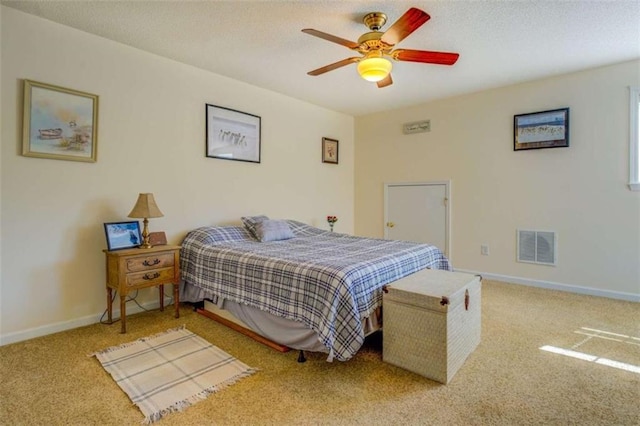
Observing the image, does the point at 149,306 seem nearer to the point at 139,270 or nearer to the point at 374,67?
the point at 139,270

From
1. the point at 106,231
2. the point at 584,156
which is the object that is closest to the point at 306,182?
the point at 106,231

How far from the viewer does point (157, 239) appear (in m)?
2.94

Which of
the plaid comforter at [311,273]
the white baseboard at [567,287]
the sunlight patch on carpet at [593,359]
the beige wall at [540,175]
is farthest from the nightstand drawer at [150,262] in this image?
the white baseboard at [567,287]

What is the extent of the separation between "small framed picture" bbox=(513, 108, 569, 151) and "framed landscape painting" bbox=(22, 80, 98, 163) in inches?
171

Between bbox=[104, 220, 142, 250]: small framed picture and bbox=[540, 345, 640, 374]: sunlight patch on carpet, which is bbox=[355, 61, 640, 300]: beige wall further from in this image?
bbox=[104, 220, 142, 250]: small framed picture

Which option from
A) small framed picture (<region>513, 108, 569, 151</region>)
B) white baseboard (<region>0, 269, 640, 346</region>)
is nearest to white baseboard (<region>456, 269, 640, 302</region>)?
white baseboard (<region>0, 269, 640, 346</region>)

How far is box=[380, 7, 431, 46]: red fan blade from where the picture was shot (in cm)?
184

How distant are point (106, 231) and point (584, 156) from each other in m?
4.66

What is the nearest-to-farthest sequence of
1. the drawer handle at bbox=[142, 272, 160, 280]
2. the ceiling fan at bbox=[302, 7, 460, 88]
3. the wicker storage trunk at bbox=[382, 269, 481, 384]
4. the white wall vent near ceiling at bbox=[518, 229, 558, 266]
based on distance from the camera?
the wicker storage trunk at bbox=[382, 269, 481, 384] → the ceiling fan at bbox=[302, 7, 460, 88] → the drawer handle at bbox=[142, 272, 160, 280] → the white wall vent near ceiling at bbox=[518, 229, 558, 266]

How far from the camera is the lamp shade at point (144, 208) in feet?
8.71

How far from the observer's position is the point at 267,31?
102 inches

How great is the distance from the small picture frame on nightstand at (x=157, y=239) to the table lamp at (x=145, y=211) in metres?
0.14

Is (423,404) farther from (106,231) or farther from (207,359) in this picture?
(106,231)

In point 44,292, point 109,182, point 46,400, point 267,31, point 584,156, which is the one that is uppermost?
point 267,31
